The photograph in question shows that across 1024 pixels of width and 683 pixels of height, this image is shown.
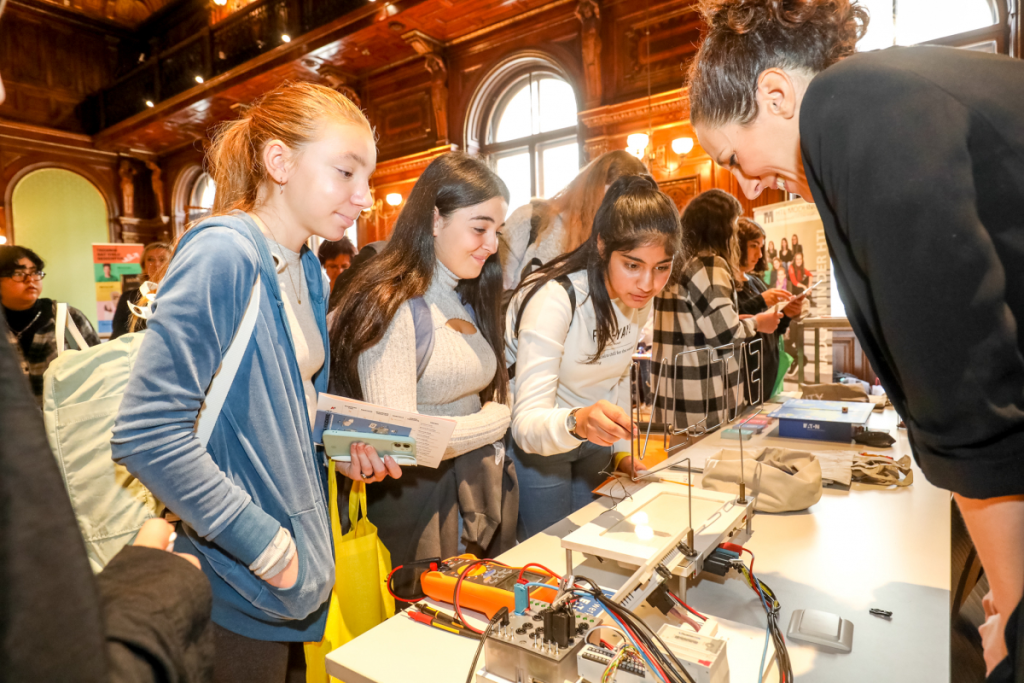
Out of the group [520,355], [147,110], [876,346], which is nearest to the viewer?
[876,346]

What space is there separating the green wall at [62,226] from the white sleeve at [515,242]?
9.46 m

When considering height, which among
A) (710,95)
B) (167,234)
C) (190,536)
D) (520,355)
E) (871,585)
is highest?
(167,234)

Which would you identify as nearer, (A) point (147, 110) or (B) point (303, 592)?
(B) point (303, 592)

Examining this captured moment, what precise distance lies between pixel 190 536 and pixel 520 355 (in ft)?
2.76

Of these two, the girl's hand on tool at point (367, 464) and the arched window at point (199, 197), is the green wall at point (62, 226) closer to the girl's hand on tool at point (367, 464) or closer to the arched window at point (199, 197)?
the arched window at point (199, 197)

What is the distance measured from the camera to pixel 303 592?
96cm

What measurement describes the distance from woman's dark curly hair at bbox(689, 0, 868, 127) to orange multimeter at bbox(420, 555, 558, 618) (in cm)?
76

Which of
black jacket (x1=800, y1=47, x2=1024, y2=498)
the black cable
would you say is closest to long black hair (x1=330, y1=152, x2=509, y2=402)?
the black cable

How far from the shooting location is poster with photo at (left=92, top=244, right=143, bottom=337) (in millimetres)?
5586

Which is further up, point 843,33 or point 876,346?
point 843,33

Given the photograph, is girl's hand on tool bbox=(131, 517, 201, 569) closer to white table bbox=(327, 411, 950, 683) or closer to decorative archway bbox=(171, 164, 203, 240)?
white table bbox=(327, 411, 950, 683)

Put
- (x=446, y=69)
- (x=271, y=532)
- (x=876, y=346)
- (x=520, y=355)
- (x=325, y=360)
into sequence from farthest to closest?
(x=446, y=69) → (x=520, y=355) → (x=325, y=360) → (x=271, y=532) → (x=876, y=346)

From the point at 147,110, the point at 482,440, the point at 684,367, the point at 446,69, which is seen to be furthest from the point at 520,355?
the point at 147,110

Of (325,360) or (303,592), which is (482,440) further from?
(303,592)
